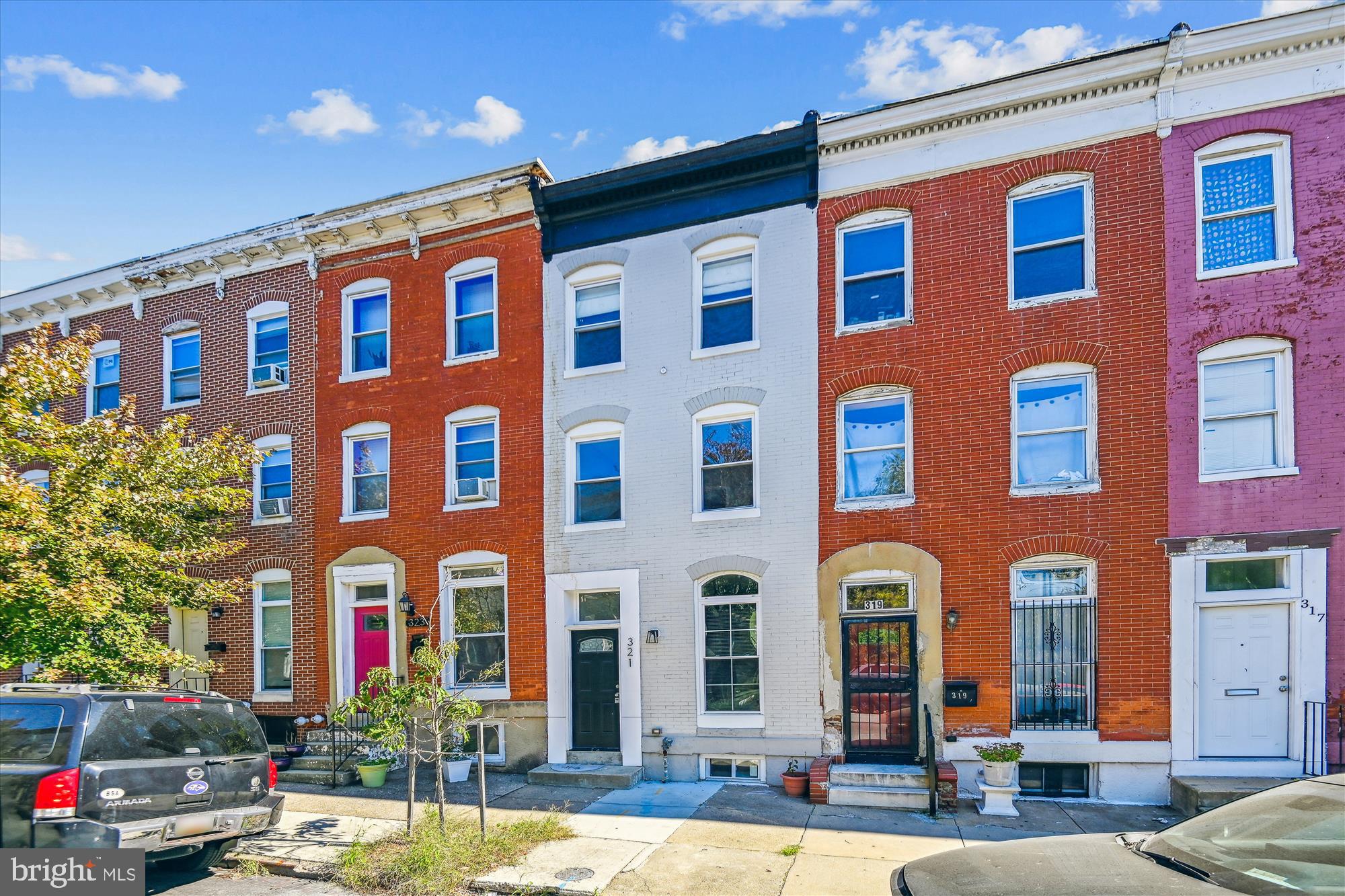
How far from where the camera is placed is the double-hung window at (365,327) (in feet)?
47.4

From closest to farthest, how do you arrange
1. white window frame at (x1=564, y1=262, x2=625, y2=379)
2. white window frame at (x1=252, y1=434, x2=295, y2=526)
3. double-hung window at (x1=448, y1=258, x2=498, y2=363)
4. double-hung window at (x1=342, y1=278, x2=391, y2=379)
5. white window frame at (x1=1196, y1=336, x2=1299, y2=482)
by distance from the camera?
white window frame at (x1=1196, y1=336, x2=1299, y2=482), white window frame at (x1=564, y1=262, x2=625, y2=379), double-hung window at (x1=448, y1=258, x2=498, y2=363), double-hung window at (x1=342, y1=278, x2=391, y2=379), white window frame at (x1=252, y1=434, x2=295, y2=526)

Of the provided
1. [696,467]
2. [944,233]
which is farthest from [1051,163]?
[696,467]

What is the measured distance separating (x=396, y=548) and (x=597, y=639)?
415 cm

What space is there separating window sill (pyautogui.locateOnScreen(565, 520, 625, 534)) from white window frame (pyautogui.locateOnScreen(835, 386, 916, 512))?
351 centimetres

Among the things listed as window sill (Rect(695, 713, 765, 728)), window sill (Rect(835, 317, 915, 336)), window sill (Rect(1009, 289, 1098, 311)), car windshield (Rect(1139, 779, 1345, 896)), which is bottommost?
window sill (Rect(695, 713, 765, 728))

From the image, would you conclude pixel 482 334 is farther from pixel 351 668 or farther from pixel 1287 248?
pixel 1287 248

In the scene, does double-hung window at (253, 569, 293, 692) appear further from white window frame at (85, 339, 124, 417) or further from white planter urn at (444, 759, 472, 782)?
white window frame at (85, 339, 124, 417)

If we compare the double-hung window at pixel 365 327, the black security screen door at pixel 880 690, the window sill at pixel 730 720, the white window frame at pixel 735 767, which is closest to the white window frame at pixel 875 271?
the black security screen door at pixel 880 690

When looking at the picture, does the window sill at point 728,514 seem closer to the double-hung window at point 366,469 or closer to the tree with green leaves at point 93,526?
the double-hung window at point 366,469

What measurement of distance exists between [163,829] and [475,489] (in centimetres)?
711

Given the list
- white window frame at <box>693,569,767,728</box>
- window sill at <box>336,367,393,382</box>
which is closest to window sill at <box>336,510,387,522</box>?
window sill at <box>336,367,393,382</box>

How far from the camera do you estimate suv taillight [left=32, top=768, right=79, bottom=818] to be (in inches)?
246

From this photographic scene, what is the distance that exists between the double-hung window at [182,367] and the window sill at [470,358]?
241 inches

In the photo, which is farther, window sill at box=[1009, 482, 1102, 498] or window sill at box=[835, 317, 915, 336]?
window sill at box=[835, 317, 915, 336]
